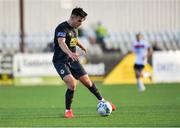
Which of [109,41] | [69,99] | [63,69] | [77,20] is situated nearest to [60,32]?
[77,20]

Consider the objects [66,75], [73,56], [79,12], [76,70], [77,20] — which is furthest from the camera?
[76,70]

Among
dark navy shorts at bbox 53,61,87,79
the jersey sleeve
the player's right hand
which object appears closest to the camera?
the player's right hand

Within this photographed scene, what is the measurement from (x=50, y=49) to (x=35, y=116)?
56.7ft

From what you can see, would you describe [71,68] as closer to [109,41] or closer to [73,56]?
[73,56]

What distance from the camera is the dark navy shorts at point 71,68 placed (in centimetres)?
1617

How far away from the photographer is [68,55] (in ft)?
52.0

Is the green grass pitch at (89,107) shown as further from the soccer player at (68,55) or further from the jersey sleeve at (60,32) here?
the jersey sleeve at (60,32)

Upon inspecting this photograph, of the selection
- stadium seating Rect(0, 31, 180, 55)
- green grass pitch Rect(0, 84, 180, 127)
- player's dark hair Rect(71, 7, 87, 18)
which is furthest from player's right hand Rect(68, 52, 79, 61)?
stadium seating Rect(0, 31, 180, 55)

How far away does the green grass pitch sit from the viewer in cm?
1471

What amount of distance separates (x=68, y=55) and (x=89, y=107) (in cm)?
→ 347

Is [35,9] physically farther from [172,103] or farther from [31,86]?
[172,103]

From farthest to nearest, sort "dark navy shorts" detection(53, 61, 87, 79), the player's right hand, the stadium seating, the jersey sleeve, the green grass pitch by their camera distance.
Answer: the stadium seating → "dark navy shorts" detection(53, 61, 87, 79) → the jersey sleeve → the player's right hand → the green grass pitch

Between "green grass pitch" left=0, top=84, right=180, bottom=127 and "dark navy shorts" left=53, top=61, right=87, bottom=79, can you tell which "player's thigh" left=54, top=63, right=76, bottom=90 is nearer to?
"dark navy shorts" left=53, top=61, right=87, bottom=79

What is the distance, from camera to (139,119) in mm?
15195
